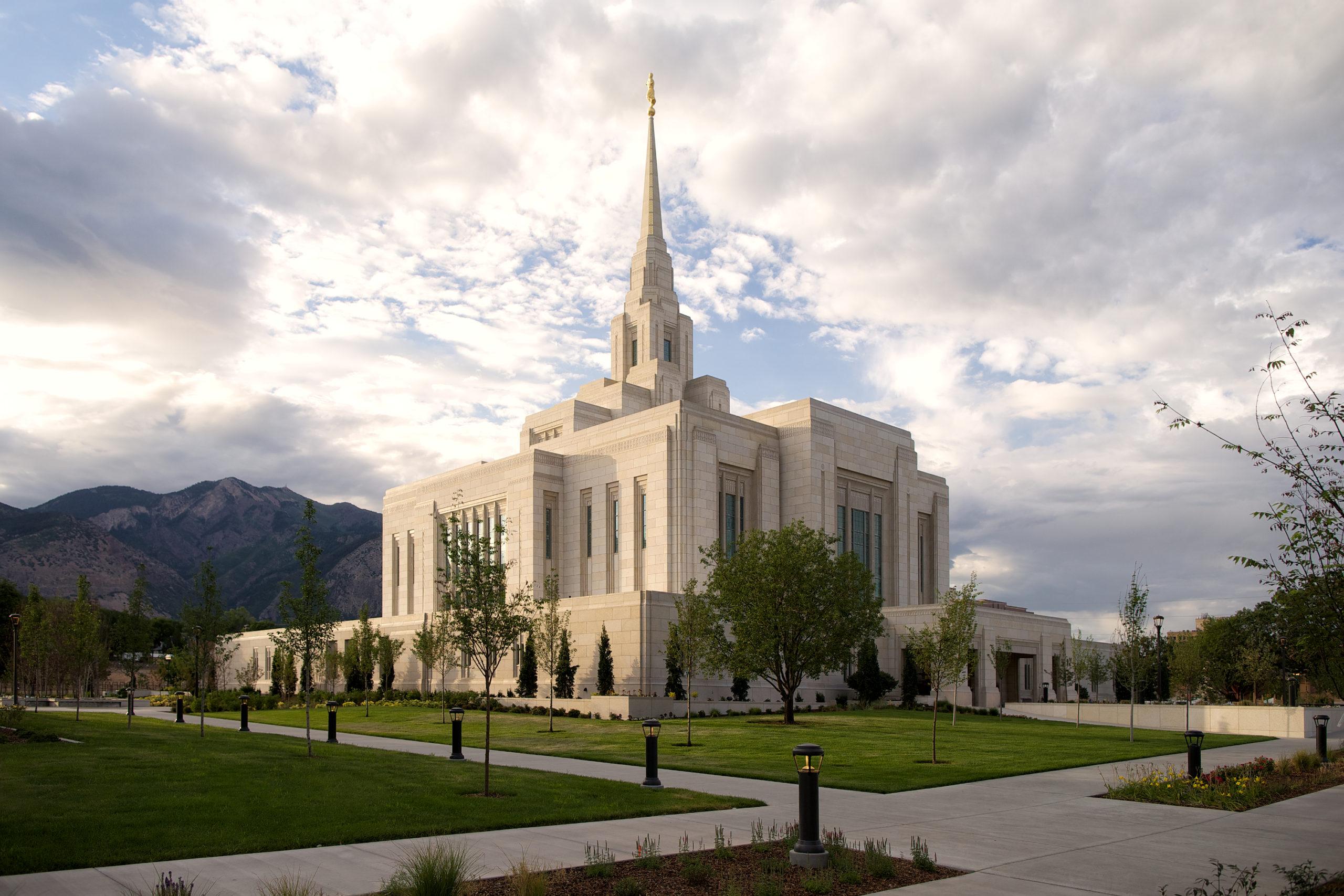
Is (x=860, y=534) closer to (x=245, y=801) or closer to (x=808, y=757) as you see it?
(x=245, y=801)

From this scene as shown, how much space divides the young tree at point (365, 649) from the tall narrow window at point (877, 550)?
106ft

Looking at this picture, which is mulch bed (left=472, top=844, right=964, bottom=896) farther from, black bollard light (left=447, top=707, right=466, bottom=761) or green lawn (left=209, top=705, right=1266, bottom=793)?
black bollard light (left=447, top=707, right=466, bottom=761)

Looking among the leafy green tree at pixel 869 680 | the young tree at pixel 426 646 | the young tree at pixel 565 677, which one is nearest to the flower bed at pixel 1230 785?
the young tree at pixel 565 677

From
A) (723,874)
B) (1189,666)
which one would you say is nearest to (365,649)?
(1189,666)

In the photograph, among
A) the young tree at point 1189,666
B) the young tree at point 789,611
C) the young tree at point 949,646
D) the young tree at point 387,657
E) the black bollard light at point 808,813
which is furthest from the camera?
the young tree at point 387,657

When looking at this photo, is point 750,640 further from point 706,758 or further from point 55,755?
point 55,755

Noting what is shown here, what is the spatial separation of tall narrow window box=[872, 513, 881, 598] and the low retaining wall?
46.4 feet

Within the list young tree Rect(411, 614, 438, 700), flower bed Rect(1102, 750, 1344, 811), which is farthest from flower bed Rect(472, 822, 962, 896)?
young tree Rect(411, 614, 438, 700)

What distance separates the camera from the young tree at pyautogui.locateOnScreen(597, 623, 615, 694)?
44.8 m

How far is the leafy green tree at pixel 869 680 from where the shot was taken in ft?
164

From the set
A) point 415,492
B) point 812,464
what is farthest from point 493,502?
point 812,464

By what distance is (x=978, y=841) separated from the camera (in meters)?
12.0

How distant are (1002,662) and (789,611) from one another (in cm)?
Result: 2533

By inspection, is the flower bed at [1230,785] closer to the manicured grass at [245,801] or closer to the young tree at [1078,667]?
the manicured grass at [245,801]
